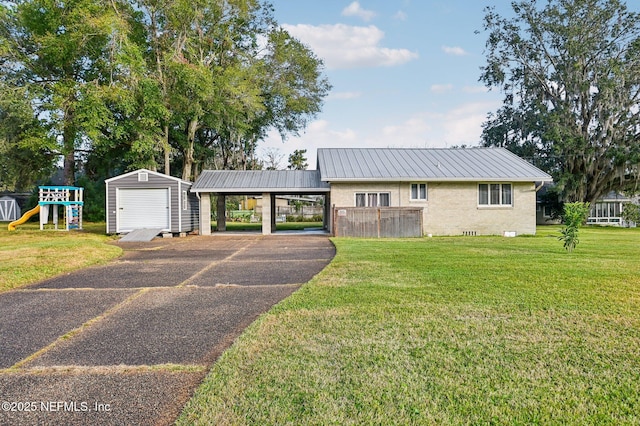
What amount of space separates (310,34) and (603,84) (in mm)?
19189

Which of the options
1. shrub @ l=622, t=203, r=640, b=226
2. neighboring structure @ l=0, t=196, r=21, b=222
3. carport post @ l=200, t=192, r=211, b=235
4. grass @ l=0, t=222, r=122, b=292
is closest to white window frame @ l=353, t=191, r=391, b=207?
carport post @ l=200, t=192, r=211, b=235

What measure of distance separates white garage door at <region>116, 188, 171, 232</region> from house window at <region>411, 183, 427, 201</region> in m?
11.5

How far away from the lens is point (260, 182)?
20.0 metres

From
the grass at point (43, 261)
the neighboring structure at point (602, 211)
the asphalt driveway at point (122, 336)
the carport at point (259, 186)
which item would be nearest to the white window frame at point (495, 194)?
the carport at point (259, 186)

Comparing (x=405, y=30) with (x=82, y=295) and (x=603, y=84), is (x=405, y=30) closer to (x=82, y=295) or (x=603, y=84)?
(x=82, y=295)

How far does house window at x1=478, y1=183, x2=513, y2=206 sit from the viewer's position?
715 inches

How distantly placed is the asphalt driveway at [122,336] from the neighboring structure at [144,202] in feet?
32.1

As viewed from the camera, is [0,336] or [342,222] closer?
[0,336]

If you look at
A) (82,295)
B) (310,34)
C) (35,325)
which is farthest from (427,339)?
(310,34)

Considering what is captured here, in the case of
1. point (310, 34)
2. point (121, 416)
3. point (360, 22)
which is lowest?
point (121, 416)

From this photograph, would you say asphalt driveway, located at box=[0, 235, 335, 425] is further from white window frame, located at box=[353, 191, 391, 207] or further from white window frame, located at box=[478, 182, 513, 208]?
white window frame, located at box=[478, 182, 513, 208]

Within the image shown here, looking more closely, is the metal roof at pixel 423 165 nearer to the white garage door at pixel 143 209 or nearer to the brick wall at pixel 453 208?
the brick wall at pixel 453 208

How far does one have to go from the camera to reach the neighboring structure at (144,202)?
17688 millimetres

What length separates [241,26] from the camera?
25.4 metres
